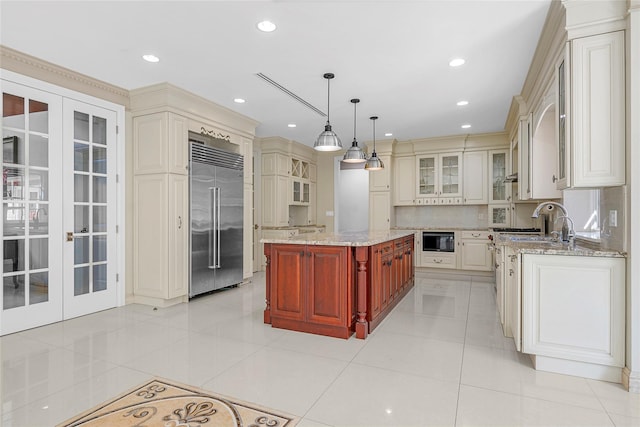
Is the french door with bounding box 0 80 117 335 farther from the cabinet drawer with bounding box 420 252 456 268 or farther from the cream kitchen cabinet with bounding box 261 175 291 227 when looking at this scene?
the cabinet drawer with bounding box 420 252 456 268

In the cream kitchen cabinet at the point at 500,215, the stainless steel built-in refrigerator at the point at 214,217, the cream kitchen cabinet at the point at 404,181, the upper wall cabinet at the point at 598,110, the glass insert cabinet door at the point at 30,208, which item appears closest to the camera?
the upper wall cabinet at the point at 598,110

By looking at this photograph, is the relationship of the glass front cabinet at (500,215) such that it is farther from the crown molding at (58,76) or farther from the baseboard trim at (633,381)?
the crown molding at (58,76)

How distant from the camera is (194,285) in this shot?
4.41 metres

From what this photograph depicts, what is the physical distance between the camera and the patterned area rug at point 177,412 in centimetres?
182

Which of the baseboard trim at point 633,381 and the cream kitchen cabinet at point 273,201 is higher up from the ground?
the cream kitchen cabinet at point 273,201

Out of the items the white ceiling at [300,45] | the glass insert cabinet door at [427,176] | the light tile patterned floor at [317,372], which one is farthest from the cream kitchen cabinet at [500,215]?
the light tile patterned floor at [317,372]

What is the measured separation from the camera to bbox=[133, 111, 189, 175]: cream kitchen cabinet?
408 cm

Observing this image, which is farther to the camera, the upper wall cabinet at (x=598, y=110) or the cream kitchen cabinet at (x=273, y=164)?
the cream kitchen cabinet at (x=273, y=164)

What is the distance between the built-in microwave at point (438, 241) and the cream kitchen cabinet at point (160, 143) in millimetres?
4545

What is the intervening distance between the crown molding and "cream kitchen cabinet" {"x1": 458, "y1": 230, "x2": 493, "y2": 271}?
5820 millimetres

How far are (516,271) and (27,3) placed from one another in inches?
164

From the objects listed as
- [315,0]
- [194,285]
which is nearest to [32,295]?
[194,285]

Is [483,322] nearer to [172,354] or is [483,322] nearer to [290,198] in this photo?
[172,354]

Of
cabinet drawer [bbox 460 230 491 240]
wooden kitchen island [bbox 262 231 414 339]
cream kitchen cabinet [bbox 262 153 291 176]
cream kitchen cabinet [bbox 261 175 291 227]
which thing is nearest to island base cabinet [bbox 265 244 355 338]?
wooden kitchen island [bbox 262 231 414 339]
